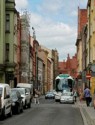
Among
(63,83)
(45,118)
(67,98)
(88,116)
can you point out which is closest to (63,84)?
(63,83)

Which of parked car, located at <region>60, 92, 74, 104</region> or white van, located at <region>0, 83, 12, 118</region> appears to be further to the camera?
parked car, located at <region>60, 92, 74, 104</region>

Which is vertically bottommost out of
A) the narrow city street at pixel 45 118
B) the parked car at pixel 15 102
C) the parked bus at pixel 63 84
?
the narrow city street at pixel 45 118

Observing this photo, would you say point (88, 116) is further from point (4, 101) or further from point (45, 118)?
point (4, 101)

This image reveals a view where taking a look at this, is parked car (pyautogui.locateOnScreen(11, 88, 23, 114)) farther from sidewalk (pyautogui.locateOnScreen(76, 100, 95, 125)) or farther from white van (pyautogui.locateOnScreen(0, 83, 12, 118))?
sidewalk (pyautogui.locateOnScreen(76, 100, 95, 125))

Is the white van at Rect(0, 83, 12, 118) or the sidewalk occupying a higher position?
the white van at Rect(0, 83, 12, 118)

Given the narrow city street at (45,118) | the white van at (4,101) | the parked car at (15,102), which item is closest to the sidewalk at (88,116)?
the narrow city street at (45,118)

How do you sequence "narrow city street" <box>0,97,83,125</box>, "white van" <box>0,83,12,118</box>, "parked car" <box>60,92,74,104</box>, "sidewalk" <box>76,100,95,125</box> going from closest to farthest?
"narrow city street" <box>0,97,83,125</box> < "sidewalk" <box>76,100,95,125</box> < "white van" <box>0,83,12,118</box> < "parked car" <box>60,92,74,104</box>


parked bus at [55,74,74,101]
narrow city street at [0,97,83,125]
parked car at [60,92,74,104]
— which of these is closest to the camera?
narrow city street at [0,97,83,125]

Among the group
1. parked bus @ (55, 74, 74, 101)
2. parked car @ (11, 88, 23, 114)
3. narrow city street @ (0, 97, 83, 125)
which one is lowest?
narrow city street @ (0, 97, 83, 125)

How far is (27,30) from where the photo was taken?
85375 millimetres

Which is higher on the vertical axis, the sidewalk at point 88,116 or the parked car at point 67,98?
the parked car at point 67,98

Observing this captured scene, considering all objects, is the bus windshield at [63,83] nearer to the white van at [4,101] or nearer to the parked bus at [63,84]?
the parked bus at [63,84]

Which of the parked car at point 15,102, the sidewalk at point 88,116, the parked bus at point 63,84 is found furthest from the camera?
the parked bus at point 63,84

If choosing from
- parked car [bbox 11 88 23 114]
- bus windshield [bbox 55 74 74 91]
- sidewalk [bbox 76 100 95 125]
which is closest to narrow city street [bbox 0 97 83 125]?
sidewalk [bbox 76 100 95 125]
